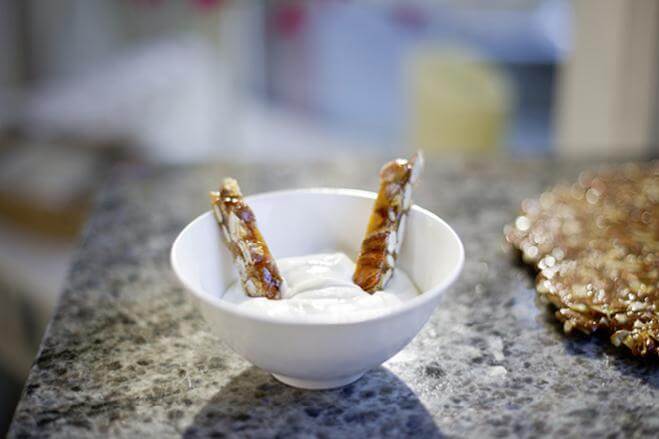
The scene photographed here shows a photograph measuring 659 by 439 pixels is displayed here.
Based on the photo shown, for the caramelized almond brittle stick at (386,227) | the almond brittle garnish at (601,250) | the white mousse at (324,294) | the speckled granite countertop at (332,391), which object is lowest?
the speckled granite countertop at (332,391)

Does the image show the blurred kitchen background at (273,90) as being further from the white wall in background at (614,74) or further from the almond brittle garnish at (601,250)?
the almond brittle garnish at (601,250)

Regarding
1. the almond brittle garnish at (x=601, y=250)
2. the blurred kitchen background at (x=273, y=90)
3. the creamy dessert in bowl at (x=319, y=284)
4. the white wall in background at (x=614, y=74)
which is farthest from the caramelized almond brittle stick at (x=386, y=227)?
the white wall in background at (x=614, y=74)

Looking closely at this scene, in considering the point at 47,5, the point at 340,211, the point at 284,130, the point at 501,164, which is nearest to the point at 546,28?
the point at 284,130

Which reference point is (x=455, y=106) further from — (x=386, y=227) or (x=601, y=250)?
(x=386, y=227)

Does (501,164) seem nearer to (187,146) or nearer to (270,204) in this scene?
(270,204)

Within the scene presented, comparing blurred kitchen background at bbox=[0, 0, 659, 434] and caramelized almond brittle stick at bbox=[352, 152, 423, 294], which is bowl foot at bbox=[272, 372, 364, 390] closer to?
caramelized almond brittle stick at bbox=[352, 152, 423, 294]

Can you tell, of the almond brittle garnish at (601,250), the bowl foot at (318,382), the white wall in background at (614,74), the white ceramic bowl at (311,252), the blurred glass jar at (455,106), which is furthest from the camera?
the blurred glass jar at (455,106)
